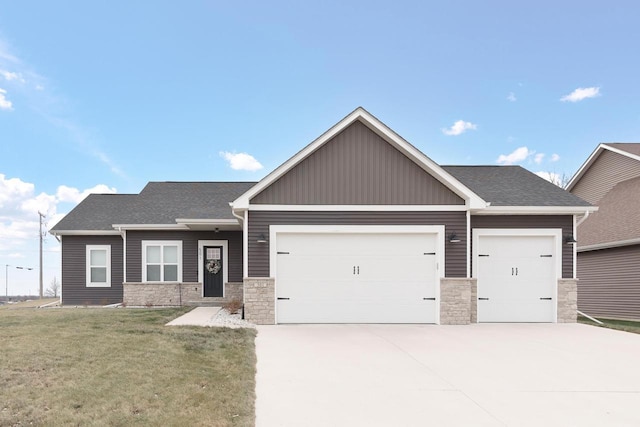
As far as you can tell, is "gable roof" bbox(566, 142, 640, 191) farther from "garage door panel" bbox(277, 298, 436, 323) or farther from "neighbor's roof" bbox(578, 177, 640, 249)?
"garage door panel" bbox(277, 298, 436, 323)

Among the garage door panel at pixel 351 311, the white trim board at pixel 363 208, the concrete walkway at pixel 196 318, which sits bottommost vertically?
the concrete walkway at pixel 196 318

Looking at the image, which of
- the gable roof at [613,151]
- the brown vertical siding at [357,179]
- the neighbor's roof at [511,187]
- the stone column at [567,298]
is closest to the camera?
the brown vertical siding at [357,179]

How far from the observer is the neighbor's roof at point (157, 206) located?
14.4 meters

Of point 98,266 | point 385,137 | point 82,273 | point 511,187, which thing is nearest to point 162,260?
point 98,266

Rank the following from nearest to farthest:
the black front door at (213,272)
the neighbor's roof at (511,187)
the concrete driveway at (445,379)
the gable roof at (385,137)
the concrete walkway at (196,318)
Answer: the concrete driveway at (445,379) → the concrete walkway at (196,318) → the gable roof at (385,137) → the neighbor's roof at (511,187) → the black front door at (213,272)

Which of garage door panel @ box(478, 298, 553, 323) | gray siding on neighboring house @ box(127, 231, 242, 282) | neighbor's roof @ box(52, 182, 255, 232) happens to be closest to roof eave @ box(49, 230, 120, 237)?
neighbor's roof @ box(52, 182, 255, 232)

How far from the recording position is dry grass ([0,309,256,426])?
399 centimetres

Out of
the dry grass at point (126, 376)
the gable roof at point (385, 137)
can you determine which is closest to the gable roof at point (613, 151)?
the gable roof at point (385, 137)

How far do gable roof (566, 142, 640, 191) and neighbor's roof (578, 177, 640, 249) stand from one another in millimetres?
1164

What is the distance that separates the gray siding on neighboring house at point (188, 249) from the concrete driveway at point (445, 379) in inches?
225

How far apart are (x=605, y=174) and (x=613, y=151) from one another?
1261mm

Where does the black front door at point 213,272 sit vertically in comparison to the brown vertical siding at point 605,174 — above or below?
below

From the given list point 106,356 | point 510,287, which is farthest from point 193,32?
point 510,287

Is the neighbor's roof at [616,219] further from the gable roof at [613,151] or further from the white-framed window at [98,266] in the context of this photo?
the white-framed window at [98,266]
